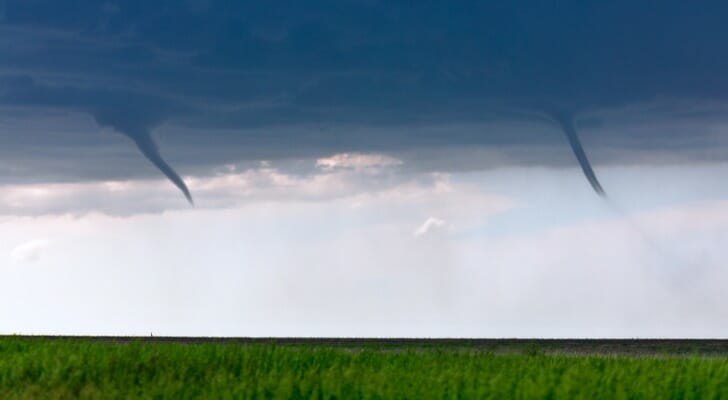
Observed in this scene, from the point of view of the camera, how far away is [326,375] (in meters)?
20.6

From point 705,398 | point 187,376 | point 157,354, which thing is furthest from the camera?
point 157,354

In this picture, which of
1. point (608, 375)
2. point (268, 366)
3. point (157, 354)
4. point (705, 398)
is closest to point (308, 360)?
point (268, 366)

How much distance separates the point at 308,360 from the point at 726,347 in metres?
23.7

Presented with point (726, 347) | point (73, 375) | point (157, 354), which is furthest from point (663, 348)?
point (73, 375)

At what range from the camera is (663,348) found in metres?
42.1

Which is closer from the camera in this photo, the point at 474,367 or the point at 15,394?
the point at 15,394

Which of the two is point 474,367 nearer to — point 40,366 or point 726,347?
point 40,366

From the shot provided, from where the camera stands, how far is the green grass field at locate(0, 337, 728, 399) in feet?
61.3

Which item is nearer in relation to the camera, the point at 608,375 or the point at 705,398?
the point at 705,398

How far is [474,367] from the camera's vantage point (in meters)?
23.8

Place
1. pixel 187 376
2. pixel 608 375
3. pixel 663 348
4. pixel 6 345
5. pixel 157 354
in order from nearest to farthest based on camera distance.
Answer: pixel 608 375
pixel 187 376
pixel 157 354
pixel 6 345
pixel 663 348

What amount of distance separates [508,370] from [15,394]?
9.67 metres

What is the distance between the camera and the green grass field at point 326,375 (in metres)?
18.7

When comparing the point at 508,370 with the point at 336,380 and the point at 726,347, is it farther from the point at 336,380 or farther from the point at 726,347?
the point at 726,347
